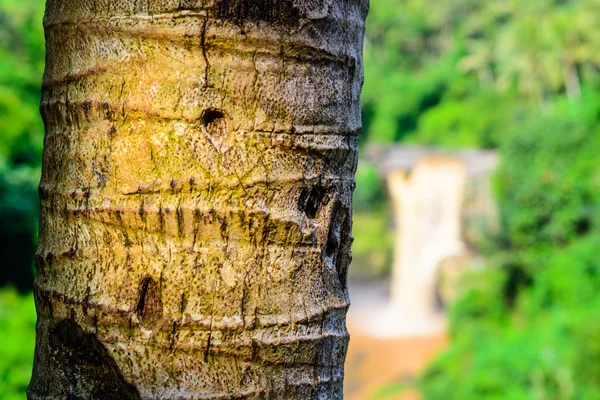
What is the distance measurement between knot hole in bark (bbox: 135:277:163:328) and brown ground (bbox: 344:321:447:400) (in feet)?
61.4

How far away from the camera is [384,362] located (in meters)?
21.5

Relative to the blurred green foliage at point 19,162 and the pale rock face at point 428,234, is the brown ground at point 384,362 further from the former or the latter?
the blurred green foliage at point 19,162

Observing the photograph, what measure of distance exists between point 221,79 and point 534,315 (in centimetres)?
1962

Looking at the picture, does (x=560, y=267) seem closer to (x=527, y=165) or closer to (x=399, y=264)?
(x=527, y=165)

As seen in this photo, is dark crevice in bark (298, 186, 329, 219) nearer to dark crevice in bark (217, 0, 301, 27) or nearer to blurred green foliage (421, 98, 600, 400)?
dark crevice in bark (217, 0, 301, 27)

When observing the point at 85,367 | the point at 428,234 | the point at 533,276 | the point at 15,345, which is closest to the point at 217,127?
the point at 85,367

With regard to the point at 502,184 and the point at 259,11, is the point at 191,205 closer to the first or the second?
the point at 259,11

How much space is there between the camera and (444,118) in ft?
109

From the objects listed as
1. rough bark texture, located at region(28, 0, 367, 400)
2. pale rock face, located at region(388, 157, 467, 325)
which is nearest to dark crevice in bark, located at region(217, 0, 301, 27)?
rough bark texture, located at region(28, 0, 367, 400)

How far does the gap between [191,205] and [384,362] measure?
20.7 meters

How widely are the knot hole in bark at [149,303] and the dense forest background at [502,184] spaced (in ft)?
23.2

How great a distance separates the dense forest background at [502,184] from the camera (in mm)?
15672

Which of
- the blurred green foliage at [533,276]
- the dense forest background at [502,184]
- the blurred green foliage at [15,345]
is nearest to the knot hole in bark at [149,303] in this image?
the blurred green foliage at [15,345]

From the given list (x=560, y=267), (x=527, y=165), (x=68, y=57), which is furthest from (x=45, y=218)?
(x=527, y=165)
